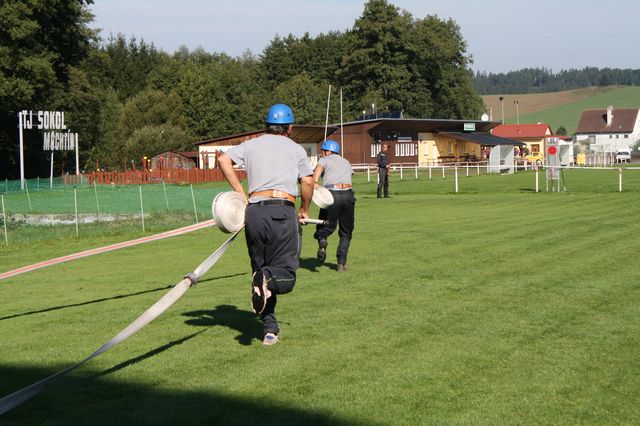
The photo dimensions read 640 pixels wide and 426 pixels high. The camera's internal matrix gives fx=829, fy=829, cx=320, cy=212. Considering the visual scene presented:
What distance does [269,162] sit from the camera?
7.65m

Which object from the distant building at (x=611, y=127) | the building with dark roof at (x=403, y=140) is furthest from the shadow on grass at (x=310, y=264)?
the distant building at (x=611, y=127)

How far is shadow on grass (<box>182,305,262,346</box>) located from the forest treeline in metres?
49.3

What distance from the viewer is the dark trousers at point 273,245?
7.48 meters

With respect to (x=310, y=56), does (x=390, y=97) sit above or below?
below

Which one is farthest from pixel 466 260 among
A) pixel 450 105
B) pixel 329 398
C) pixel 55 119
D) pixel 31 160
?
pixel 450 105

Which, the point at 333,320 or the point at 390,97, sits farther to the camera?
the point at 390,97

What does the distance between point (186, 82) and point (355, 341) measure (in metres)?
98.5

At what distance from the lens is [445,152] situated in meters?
82.7

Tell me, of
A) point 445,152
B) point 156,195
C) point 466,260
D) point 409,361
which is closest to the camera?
point 409,361

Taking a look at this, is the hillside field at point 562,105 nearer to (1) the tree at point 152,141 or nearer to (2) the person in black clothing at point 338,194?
(1) the tree at point 152,141

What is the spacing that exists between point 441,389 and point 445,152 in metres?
77.9

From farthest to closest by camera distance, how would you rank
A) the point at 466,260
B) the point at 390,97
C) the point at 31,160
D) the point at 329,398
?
the point at 390,97 < the point at 31,160 < the point at 466,260 < the point at 329,398

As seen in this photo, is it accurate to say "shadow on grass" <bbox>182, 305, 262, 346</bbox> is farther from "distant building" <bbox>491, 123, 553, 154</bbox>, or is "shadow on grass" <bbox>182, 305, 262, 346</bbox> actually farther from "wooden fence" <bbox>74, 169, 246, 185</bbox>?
"distant building" <bbox>491, 123, 553, 154</bbox>

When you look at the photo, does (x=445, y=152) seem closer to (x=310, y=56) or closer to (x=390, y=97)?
(x=390, y=97)
